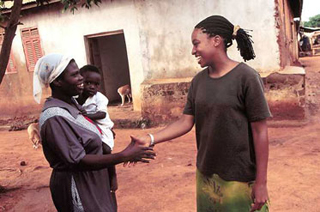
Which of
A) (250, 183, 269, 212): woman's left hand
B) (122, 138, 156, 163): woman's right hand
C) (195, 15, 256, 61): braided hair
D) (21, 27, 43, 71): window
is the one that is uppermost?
(21, 27, 43, 71): window

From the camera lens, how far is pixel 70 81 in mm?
1780

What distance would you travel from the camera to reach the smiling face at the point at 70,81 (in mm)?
1763

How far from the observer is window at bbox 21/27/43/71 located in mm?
9414

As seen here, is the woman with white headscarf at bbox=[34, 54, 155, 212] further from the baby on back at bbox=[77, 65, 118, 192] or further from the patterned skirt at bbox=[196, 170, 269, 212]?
the baby on back at bbox=[77, 65, 118, 192]

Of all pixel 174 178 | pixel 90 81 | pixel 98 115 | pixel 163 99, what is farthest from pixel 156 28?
pixel 98 115

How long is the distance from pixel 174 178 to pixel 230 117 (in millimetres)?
2682

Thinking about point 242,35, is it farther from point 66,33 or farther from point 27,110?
point 27,110

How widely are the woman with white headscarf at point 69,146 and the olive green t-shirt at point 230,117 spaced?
40 cm

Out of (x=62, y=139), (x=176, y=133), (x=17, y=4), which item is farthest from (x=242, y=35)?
(x=17, y=4)

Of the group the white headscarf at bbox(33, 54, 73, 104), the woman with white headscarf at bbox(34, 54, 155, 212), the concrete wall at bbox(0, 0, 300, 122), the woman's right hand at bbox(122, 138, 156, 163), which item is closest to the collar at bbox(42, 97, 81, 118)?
the woman with white headscarf at bbox(34, 54, 155, 212)

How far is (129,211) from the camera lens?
3.54 metres

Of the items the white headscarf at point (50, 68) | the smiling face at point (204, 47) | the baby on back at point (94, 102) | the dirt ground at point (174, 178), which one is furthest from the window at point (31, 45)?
the smiling face at point (204, 47)

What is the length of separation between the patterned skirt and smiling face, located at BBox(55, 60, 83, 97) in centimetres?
97

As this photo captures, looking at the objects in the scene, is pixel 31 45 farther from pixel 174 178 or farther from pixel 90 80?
pixel 90 80
